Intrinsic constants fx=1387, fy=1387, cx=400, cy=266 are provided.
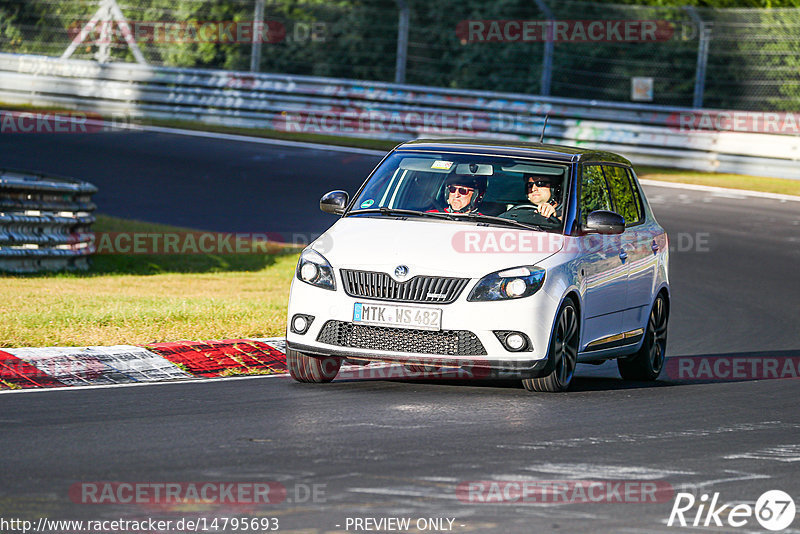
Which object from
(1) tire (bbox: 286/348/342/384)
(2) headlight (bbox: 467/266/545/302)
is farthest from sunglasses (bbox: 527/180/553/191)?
(1) tire (bbox: 286/348/342/384)

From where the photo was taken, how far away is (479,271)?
8.86 metres

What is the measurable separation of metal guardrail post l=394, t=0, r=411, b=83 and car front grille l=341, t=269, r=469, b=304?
68.1ft

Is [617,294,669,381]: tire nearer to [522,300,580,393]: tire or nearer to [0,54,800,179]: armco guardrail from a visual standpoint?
[522,300,580,393]: tire

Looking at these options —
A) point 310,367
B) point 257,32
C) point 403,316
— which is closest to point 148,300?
point 310,367

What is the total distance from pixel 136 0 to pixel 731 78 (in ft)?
47.2

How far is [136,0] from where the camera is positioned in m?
33.1

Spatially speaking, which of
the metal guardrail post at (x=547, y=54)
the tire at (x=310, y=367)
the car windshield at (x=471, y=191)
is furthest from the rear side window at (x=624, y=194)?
the metal guardrail post at (x=547, y=54)

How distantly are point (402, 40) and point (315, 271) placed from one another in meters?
20.9

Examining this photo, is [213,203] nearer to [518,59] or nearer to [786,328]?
[786,328]

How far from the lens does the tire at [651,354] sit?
10922mm

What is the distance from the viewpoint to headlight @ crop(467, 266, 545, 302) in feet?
29.0

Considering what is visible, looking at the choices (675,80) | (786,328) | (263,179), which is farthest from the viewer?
(675,80)

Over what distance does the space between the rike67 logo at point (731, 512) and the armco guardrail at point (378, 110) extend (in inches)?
788

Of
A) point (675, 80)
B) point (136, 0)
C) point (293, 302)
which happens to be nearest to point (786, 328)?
point (293, 302)
